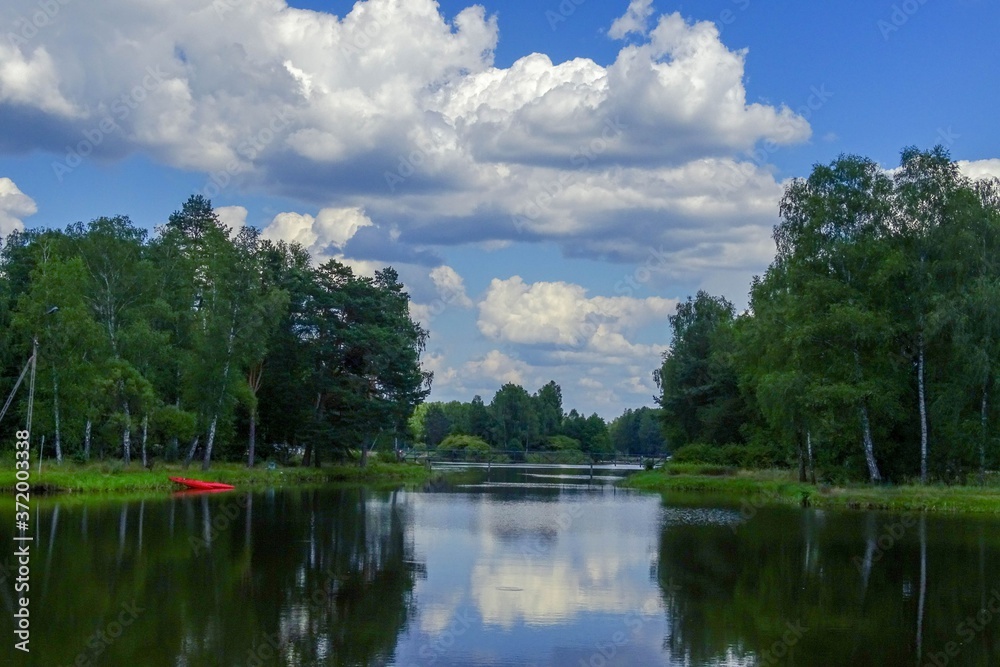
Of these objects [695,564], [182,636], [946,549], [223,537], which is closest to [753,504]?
[946,549]

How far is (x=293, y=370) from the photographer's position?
225 feet

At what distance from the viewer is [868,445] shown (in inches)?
1869

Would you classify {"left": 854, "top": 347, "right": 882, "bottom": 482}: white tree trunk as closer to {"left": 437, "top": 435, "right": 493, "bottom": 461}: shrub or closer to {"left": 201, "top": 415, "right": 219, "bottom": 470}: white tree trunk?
{"left": 201, "top": 415, "right": 219, "bottom": 470}: white tree trunk

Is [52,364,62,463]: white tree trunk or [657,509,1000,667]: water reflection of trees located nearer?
[657,509,1000,667]: water reflection of trees

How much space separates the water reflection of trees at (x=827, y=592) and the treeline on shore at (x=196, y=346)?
98.4 ft

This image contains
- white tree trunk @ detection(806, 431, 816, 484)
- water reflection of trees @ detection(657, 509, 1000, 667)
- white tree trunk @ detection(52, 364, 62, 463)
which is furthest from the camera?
white tree trunk @ detection(806, 431, 816, 484)

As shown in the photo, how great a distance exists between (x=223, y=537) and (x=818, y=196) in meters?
33.1

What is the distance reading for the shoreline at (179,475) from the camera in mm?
42938

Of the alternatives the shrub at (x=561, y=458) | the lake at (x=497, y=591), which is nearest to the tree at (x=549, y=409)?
the shrub at (x=561, y=458)

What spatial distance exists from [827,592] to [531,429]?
14814 centimetres

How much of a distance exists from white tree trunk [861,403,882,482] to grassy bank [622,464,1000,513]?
2.98 feet

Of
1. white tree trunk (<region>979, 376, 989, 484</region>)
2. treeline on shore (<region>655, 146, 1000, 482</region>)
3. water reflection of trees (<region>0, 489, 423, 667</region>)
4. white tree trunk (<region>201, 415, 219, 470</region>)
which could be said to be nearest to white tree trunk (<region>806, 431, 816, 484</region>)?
treeline on shore (<region>655, 146, 1000, 482</region>)

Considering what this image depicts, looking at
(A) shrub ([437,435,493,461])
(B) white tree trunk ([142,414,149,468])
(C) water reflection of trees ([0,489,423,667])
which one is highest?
(B) white tree trunk ([142,414,149,468])

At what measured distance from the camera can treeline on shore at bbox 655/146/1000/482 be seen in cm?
4453
